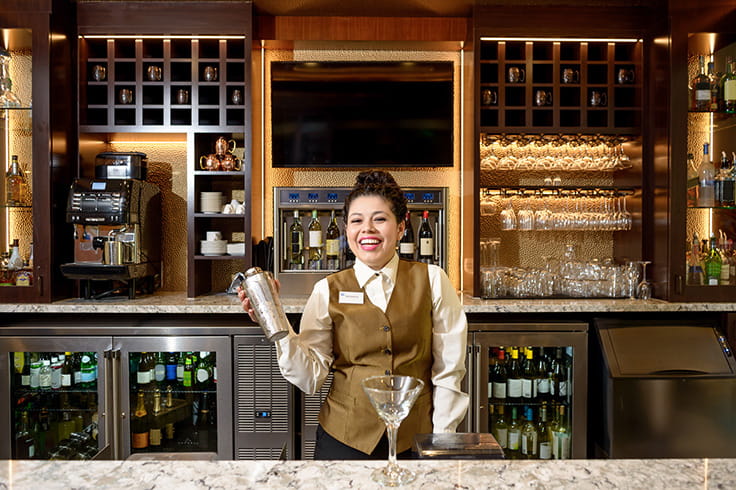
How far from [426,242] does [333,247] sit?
603 mm

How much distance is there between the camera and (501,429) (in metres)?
3.19

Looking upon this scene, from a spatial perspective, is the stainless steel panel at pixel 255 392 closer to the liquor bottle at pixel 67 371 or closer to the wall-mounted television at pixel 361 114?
the liquor bottle at pixel 67 371

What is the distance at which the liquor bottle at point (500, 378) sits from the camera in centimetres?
316

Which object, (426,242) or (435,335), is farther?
(426,242)

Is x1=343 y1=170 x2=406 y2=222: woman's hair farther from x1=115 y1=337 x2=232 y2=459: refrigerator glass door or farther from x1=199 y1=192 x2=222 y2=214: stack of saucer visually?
x1=199 y1=192 x2=222 y2=214: stack of saucer

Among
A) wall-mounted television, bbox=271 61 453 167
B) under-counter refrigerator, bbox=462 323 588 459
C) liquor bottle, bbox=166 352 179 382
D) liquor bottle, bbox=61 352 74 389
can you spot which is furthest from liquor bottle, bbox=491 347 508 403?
liquor bottle, bbox=61 352 74 389

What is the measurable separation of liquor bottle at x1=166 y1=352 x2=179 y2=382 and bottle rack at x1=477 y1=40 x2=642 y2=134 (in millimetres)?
2315

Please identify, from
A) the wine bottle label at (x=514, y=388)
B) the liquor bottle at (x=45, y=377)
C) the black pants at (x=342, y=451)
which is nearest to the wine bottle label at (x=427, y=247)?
the wine bottle label at (x=514, y=388)

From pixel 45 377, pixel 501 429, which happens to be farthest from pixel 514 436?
pixel 45 377

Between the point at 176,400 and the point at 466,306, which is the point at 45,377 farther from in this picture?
the point at 466,306

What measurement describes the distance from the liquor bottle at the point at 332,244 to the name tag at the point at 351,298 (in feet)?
5.73

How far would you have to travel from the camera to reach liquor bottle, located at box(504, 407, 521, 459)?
3.20 metres

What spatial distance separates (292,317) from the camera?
3137mm

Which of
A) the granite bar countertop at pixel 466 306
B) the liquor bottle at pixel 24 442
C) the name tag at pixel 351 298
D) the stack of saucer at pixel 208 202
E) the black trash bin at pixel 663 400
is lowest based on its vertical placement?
the liquor bottle at pixel 24 442
